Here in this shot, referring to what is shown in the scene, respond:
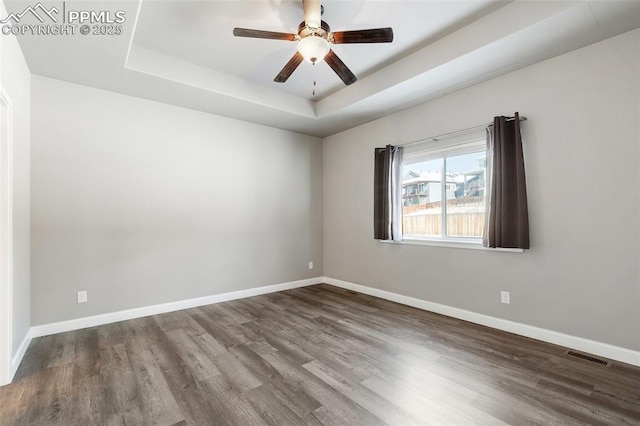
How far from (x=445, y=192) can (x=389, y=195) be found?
2.47ft

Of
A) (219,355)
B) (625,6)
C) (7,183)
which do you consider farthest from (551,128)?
(7,183)

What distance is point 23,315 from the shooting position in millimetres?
2658

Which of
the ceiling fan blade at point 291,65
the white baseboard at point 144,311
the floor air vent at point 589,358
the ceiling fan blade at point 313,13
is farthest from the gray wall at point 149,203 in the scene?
the floor air vent at point 589,358

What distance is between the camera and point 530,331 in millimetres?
2867

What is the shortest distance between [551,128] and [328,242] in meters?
3.57

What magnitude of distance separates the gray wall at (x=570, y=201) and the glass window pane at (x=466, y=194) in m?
0.30

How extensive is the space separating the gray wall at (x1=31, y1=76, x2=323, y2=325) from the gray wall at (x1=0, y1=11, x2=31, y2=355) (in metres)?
0.22

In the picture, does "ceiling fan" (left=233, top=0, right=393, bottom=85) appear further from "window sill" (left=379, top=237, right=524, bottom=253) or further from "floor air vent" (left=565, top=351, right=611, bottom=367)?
"floor air vent" (left=565, top=351, right=611, bottom=367)

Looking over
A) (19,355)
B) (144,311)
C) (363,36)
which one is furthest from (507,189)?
(19,355)

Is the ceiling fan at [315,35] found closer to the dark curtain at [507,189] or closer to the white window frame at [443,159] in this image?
the dark curtain at [507,189]

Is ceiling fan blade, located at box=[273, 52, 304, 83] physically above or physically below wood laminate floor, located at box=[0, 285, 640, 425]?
above

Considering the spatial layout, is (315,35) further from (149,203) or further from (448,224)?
(149,203)

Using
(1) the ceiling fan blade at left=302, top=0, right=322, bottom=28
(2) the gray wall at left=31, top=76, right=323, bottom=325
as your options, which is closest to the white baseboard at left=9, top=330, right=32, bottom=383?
(2) the gray wall at left=31, top=76, right=323, bottom=325

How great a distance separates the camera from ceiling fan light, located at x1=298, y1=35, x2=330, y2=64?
7.46 feet
